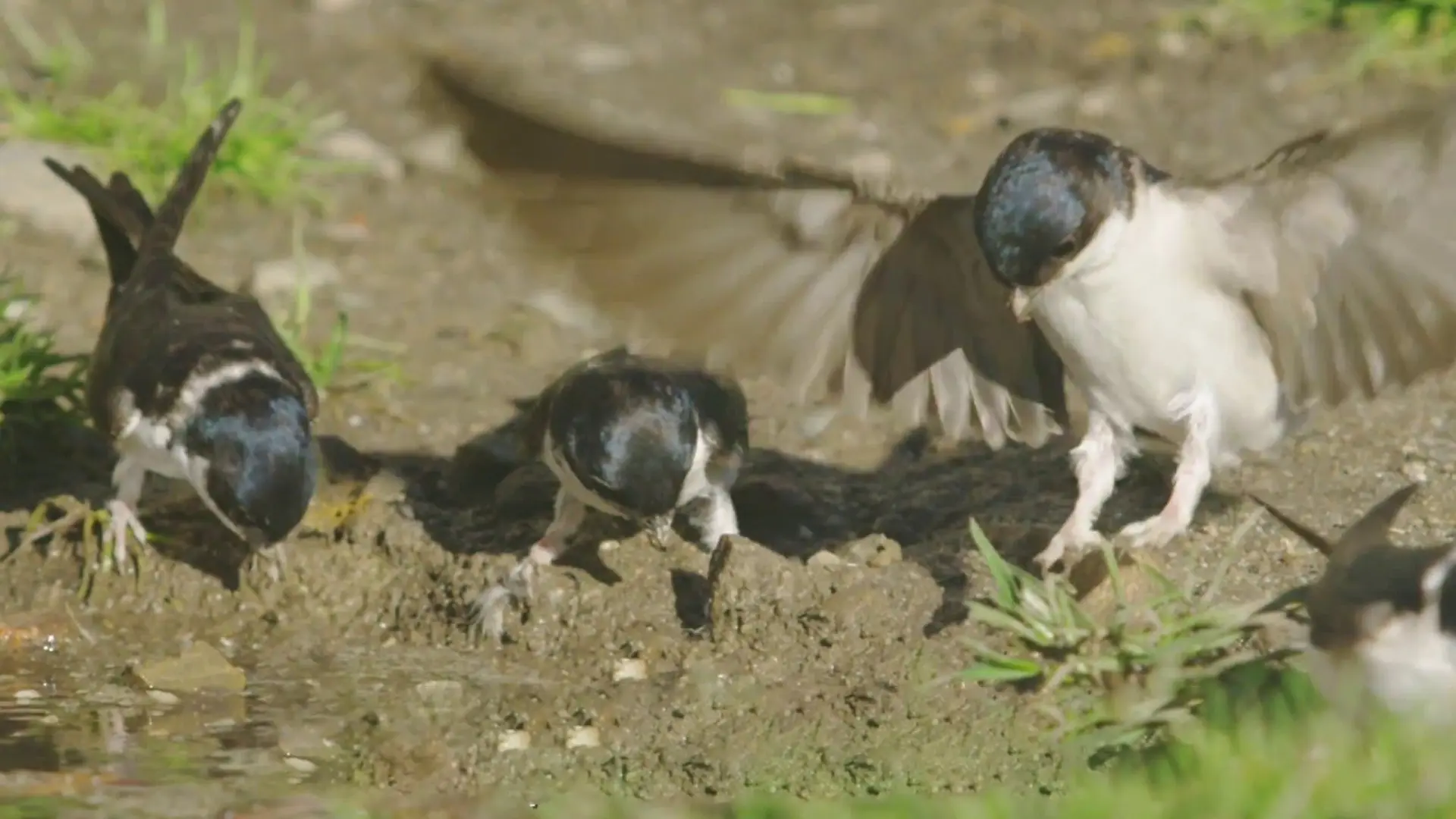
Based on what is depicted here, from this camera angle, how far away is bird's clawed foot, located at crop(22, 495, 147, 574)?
554 cm

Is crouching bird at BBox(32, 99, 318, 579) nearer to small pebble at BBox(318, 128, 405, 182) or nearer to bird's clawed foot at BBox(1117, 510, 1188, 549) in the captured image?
small pebble at BBox(318, 128, 405, 182)

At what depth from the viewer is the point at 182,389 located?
576 cm

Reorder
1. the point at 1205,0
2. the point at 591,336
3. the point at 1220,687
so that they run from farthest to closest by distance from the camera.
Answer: the point at 1205,0, the point at 591,336, the point at 1220,687

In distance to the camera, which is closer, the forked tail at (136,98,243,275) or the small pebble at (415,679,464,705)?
the small pebble at (415,679,464,705)

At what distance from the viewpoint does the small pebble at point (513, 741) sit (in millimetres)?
4645

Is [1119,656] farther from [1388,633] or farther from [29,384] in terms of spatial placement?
[29,384]

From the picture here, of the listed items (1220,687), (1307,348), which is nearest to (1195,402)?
(1307,348)

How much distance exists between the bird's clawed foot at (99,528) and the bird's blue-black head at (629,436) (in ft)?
3.25

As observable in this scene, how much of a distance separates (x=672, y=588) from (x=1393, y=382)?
1.59 m

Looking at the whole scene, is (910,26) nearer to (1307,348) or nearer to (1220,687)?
Answer: (1307,348)

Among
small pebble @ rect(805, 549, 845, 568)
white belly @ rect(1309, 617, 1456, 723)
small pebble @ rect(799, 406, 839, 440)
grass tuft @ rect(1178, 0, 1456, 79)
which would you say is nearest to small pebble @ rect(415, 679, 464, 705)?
small pebble @ rect(805, 549, 845, 568)

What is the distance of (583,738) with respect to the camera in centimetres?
467

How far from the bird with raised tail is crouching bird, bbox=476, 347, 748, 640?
208 millimetres

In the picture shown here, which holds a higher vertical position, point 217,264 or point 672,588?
point 217,264
